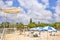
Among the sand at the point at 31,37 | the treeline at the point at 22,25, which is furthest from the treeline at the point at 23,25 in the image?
the sand at the point at 31,37

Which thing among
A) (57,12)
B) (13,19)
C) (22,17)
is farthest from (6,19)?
(57,12)

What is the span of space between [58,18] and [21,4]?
71 centimetres

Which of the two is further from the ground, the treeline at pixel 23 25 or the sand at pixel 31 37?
the treeline at pixel 23 25

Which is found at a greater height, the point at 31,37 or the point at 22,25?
the point at 22,25

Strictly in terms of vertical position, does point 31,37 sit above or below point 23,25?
below

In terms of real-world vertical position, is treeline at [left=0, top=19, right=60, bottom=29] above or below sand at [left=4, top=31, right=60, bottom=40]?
above

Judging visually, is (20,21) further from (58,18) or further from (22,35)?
(58,18)

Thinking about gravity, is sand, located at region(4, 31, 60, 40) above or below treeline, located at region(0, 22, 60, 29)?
below

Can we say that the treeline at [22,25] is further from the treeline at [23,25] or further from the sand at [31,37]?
the sand at [31,37]

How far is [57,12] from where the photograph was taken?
235 centimetres

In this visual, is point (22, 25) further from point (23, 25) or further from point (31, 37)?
point (31, 37)

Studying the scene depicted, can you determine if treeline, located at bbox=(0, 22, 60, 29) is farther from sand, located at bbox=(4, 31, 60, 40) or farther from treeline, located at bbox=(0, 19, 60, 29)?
sand, located at bbox=(4, 31, 60, 40)

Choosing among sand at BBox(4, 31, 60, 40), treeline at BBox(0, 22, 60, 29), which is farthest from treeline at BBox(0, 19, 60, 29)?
sand at BBox(4, 31, 60, 40)

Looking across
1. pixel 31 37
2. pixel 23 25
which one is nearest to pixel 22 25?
pixel 23 25
